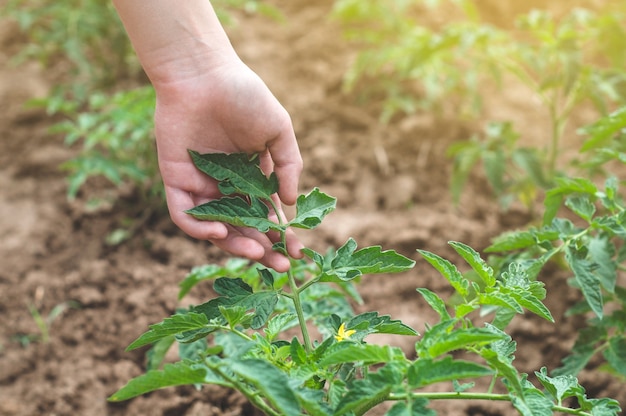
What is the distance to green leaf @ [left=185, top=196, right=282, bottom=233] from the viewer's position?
1.25 metres

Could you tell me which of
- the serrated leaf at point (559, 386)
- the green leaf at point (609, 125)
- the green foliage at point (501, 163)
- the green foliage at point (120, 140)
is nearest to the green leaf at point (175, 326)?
the serrated leaf at point (559, 386)

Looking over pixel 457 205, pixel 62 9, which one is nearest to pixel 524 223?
pixel 457 205

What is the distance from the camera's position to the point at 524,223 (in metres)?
2.46

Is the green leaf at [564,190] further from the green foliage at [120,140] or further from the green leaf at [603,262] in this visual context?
the green foliage at [120,140]

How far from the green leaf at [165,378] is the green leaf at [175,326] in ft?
0.41

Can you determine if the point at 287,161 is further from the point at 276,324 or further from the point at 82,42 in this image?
the point at 82,42

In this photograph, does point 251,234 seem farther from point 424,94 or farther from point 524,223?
point 424,94

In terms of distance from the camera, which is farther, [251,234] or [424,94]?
[424,94]

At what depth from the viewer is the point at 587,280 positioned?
1357mm

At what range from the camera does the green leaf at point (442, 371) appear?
92cm

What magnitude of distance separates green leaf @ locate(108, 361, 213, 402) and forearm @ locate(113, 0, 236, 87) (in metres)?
0.80

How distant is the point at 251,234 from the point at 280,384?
0.58 metres

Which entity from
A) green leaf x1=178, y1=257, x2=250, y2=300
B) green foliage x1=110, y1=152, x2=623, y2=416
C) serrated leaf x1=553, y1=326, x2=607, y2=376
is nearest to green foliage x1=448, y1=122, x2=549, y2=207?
serrated leaf x1=553, y1=326, x2=607, y2=376

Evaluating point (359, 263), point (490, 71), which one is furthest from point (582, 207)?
point (490, 71)
